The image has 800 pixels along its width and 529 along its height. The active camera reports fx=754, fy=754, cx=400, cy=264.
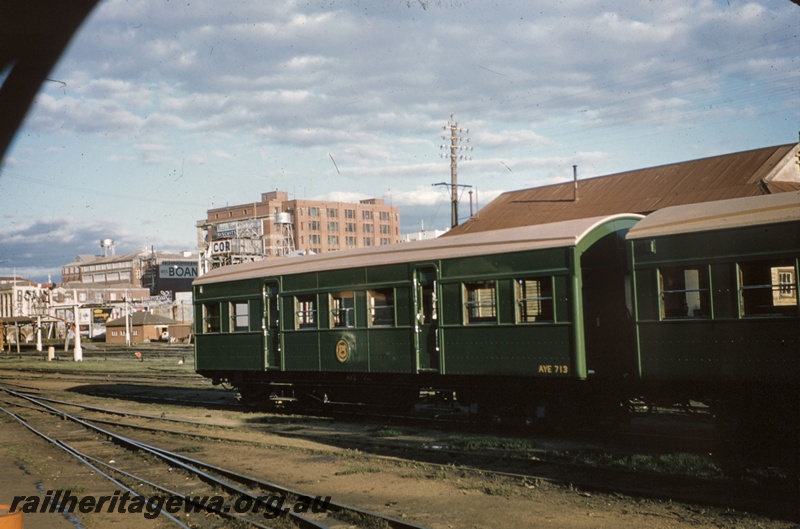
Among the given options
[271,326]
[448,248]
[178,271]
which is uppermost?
[178,271]

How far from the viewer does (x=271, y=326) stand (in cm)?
1881

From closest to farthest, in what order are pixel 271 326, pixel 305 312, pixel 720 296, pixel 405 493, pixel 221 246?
pixel 405 493 < pixel 720 296 < pixel 305 312 < pixel 271 326 < pixel 221 246

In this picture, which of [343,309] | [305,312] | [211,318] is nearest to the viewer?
[343,309]

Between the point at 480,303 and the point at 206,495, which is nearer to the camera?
the point at 206,495

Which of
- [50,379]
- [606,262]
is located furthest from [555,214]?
[50,379]

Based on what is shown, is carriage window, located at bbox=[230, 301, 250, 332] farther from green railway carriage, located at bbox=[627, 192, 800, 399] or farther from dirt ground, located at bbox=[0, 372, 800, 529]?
green railway carriage, located at bbox=[627, 192, 800, 399]

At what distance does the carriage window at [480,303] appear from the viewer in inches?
555

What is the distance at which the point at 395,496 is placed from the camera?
9.73 meters

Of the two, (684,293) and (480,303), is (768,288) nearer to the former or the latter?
(684,293)

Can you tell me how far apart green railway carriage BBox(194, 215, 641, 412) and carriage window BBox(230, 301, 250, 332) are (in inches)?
1.2

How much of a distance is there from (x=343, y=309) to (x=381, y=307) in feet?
3.84

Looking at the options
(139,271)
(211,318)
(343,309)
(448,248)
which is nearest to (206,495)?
(448,248)

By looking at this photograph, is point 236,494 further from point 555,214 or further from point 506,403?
point 555,214

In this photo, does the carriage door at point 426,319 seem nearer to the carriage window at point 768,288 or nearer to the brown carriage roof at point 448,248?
the brown carriage roof at point 448,248
